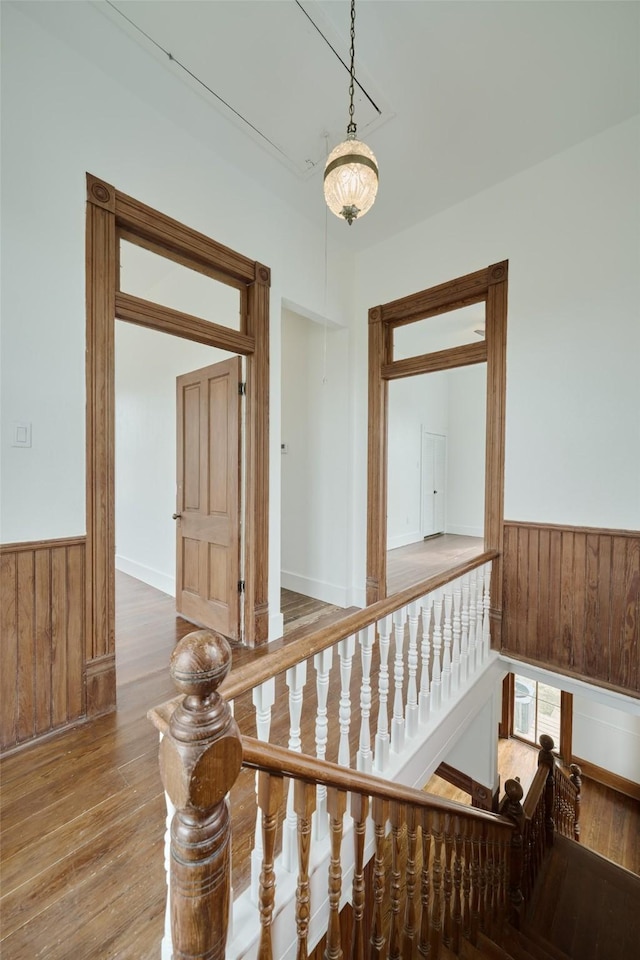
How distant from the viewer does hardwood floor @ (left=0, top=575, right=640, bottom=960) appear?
3.75 feet

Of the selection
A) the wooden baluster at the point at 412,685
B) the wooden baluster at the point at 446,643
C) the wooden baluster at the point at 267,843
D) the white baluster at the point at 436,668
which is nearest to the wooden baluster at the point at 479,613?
the wooden baluster at the point at 446,643

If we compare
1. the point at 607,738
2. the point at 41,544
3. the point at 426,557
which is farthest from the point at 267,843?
the point at 607,738

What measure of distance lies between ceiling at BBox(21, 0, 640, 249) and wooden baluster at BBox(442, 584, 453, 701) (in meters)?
3.03

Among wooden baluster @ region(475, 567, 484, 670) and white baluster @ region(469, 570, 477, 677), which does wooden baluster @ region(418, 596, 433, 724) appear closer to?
white baluster @ region(469, 570, 477, 677)

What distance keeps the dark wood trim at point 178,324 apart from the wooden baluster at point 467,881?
121 inches

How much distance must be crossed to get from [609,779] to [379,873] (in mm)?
5978

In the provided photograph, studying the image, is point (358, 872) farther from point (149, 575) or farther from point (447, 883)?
point (149, 575)

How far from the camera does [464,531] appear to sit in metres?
8.13

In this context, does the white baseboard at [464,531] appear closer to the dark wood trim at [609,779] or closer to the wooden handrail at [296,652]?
the dark wood trim at [609,779]

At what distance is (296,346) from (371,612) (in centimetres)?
358

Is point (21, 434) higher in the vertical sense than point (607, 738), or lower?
higher

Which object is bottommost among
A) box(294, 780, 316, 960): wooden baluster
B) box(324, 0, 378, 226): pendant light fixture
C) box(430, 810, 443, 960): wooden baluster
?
box(430, 810, 443, 960): wooden baluster

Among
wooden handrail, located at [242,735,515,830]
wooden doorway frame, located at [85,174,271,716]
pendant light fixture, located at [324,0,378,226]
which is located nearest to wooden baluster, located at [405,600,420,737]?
wooden handrail, located at [242,735,515,830]

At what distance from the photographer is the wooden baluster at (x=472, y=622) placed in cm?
274
